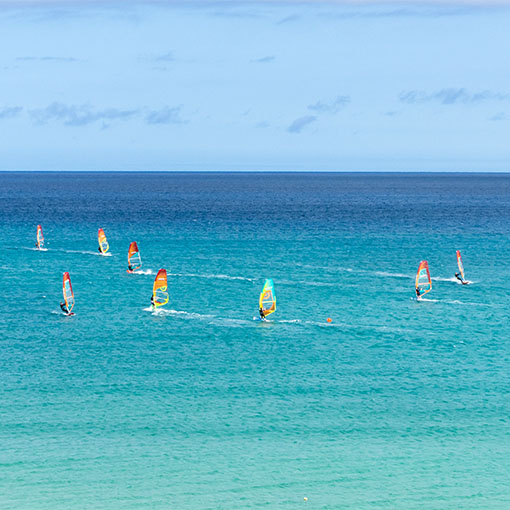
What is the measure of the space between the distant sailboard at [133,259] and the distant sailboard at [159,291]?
2073cm

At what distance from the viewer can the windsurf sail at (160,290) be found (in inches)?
2842

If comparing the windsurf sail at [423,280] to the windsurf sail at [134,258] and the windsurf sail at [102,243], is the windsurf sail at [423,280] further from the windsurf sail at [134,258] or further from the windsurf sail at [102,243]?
the windsurf sail at [102,243]

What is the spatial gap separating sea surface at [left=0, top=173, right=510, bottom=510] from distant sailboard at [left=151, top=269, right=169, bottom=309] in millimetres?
1402

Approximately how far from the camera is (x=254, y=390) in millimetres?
50156

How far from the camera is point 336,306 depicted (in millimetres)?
74938

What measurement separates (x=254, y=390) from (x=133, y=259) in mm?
55833

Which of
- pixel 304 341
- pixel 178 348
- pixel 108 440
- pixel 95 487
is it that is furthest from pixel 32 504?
pixel 304 341

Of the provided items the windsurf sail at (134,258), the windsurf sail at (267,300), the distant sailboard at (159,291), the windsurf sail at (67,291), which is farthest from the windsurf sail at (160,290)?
the windsurf sail at (134,258)

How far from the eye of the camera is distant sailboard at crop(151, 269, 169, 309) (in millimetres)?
72125

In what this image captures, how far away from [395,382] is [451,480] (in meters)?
14.4

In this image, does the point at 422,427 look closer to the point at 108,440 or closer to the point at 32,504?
the point at 108,440

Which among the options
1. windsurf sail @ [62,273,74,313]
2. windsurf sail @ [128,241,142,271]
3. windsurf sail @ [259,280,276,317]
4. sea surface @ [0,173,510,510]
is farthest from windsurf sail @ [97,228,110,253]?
windsurf sail @ [259,280,276,317]

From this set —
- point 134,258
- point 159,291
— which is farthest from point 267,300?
point 134,258

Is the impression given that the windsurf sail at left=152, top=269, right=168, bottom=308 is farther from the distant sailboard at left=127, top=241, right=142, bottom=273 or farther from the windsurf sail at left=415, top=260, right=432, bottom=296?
the windsurf sail at left=415, top=260, right=432, bottom=296
